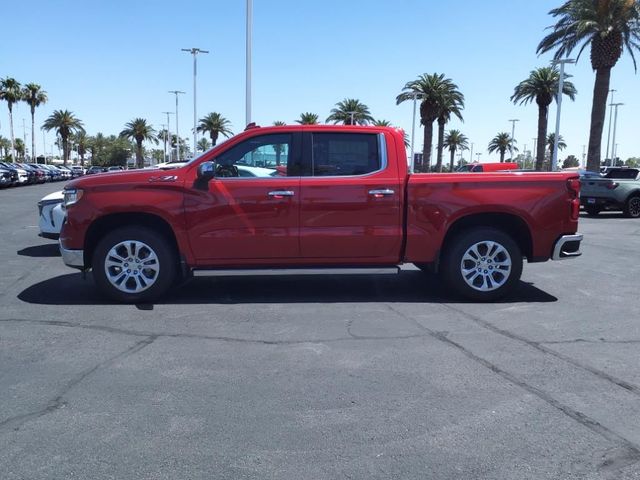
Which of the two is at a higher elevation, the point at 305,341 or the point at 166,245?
the point at 166,245

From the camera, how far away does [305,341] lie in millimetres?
5586

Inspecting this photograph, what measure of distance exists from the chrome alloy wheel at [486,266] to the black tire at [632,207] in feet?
51.5

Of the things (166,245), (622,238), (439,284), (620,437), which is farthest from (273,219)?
(622,238)

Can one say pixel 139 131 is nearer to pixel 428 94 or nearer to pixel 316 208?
pixel 428 94

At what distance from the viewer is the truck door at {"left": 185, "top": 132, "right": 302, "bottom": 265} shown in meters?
6.80

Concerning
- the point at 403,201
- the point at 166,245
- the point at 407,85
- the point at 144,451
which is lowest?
the point at 144,451

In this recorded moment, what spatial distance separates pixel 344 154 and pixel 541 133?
39353 mm

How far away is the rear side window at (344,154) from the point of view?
7016 millimetres

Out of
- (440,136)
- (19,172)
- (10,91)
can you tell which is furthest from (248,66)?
(10,91)

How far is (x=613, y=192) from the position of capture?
20.3 m

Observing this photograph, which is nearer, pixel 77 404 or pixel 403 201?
pixel 77 404

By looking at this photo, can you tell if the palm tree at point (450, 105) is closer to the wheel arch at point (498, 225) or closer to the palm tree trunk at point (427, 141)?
the palm tree trunk at point (427, 141)

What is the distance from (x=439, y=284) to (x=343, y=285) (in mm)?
1358

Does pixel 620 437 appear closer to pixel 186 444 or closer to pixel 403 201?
pixel 186 444
